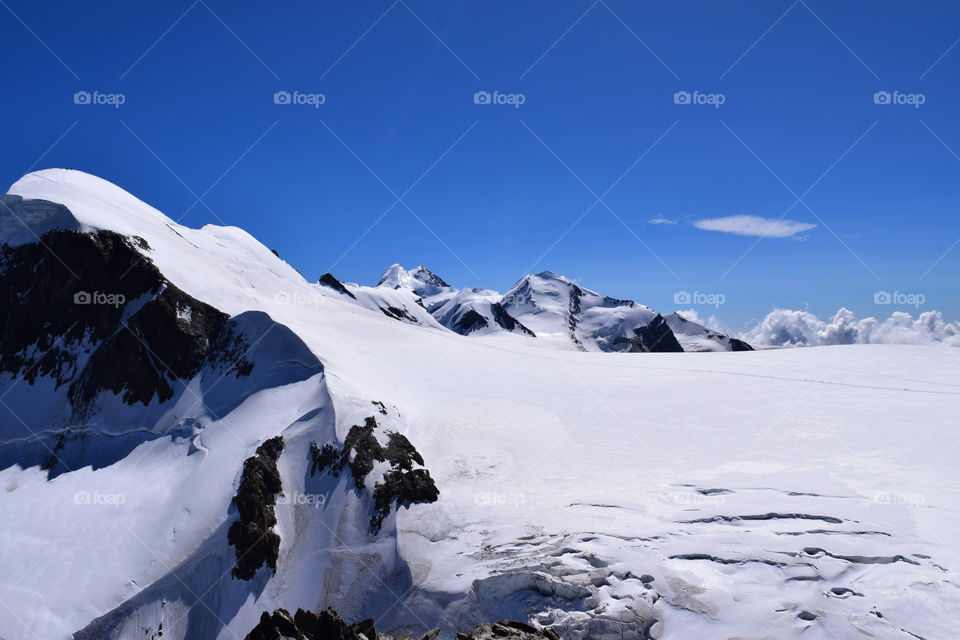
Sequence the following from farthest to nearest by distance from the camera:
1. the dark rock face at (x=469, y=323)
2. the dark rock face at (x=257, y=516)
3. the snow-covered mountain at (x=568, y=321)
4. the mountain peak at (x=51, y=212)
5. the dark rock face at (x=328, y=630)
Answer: the snow-covered mountain at (x=568, y=321) → the dark rock face at (x=469, y=323) → the mountain peak at (x=51, y=212) → the dark rock face at (x=257, y=516) → the dark rock face at (x=328, y=630)

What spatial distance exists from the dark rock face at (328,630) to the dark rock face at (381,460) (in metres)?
8.53

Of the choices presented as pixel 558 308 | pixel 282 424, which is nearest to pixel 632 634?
pixel 282 424

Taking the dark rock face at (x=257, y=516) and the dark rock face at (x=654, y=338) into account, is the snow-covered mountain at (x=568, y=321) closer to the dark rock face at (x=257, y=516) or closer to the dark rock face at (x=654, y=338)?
the dark rock face at (x=654, y=338)

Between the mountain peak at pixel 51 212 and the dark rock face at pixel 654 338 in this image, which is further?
the dark rock face at pixel 654 338

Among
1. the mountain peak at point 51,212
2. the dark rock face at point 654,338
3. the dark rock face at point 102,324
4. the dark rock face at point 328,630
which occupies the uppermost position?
the dark rock face at point 654,338

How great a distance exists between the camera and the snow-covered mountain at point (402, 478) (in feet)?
47.8

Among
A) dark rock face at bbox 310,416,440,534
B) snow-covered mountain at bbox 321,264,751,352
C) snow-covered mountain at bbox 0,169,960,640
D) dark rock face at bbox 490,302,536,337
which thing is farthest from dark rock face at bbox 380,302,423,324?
dark rock face at bbox 310,416,440,534

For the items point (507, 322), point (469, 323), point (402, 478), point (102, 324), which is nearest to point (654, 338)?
point (507, 322)

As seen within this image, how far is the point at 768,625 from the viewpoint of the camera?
1243 centimetres

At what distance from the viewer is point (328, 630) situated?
11.3 meters

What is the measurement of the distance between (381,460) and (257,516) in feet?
18.3

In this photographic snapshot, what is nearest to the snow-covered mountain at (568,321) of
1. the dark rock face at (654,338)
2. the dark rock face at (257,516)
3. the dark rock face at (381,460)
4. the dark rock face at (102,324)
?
the dark rock face at (654,338)

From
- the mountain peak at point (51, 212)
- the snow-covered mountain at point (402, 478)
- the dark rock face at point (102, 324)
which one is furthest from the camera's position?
the mountain peak at point (51, 212)

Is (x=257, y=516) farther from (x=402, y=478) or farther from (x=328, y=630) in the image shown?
(x=328, y=630)
